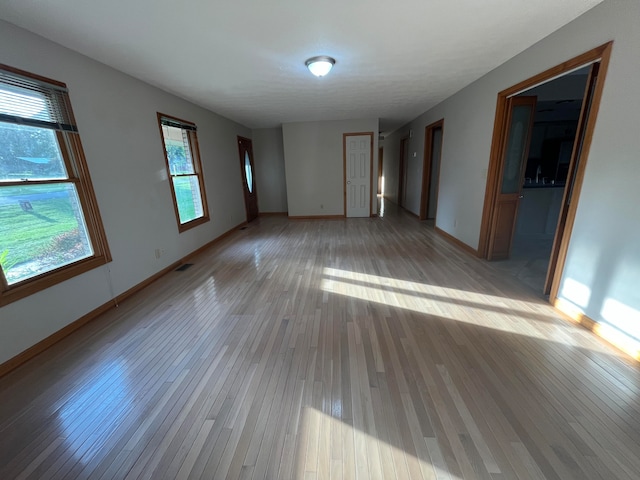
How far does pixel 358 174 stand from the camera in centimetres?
666

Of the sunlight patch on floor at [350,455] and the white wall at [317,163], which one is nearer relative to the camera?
the sunlight patch on floor at [350,455]

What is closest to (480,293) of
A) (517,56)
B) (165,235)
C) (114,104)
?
(517,56)

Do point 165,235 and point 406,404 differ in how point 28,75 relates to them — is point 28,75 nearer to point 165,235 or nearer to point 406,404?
point 165,235

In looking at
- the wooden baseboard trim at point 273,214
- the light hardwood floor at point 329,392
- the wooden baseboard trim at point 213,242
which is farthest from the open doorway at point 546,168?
the wooden baseboard trim at point 273,214

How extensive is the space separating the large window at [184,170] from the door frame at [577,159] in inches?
180

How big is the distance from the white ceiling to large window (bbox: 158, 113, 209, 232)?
0.64 metres

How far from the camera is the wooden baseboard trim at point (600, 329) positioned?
5.98ft

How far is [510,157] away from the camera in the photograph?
3.43 meters

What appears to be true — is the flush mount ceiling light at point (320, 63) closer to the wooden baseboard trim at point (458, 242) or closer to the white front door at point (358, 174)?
the wooden baseboard trim at point (458, 242)

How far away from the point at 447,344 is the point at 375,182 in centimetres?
512

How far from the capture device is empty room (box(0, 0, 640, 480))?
1354 millimetres

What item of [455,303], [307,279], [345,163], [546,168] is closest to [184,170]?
[307,279]

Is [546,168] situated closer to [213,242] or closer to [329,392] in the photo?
[329,392]

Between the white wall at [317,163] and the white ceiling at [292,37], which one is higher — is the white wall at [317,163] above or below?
below
